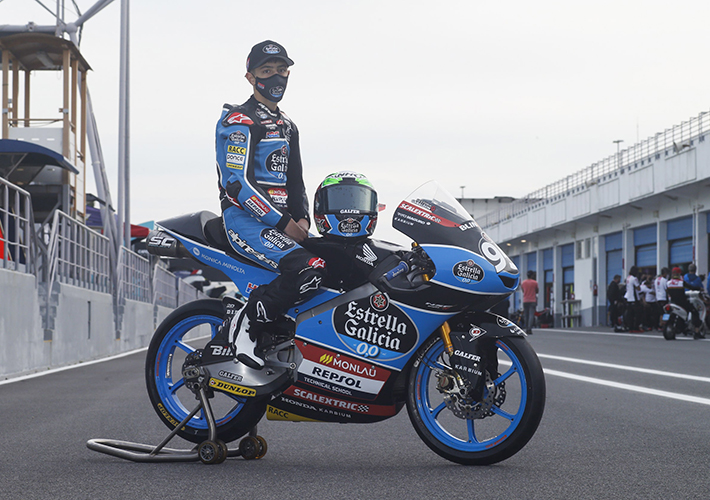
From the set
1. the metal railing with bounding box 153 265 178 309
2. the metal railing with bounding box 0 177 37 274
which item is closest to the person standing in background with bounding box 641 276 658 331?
the metal railing with bounding box 153 265 178 309

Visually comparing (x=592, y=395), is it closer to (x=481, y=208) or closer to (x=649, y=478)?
(x=649, y=478)

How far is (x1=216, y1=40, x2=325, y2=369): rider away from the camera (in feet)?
15.1

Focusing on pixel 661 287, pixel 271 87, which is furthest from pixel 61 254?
pixel 661 287

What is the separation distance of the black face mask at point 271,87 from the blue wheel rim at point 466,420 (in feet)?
5.18

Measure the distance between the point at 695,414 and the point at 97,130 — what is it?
1714cm

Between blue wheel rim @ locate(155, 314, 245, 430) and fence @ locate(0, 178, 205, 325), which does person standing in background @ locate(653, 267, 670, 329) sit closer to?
fence @ locate(0, 178, 205, 325)

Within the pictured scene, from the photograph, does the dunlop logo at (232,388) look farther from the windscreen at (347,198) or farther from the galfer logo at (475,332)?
the galfer logo at (475,332)

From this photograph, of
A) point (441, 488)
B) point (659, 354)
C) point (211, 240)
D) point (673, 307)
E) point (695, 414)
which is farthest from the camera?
point (673, 307)

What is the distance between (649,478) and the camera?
4.06 meters

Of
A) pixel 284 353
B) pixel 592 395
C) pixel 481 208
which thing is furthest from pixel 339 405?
pixel 481 208

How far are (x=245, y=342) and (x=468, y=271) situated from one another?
120 centimetres

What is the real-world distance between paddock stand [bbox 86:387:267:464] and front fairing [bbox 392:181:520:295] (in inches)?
51.6

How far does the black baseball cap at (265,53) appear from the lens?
490cm

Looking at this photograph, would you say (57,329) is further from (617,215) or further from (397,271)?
(617,215)
